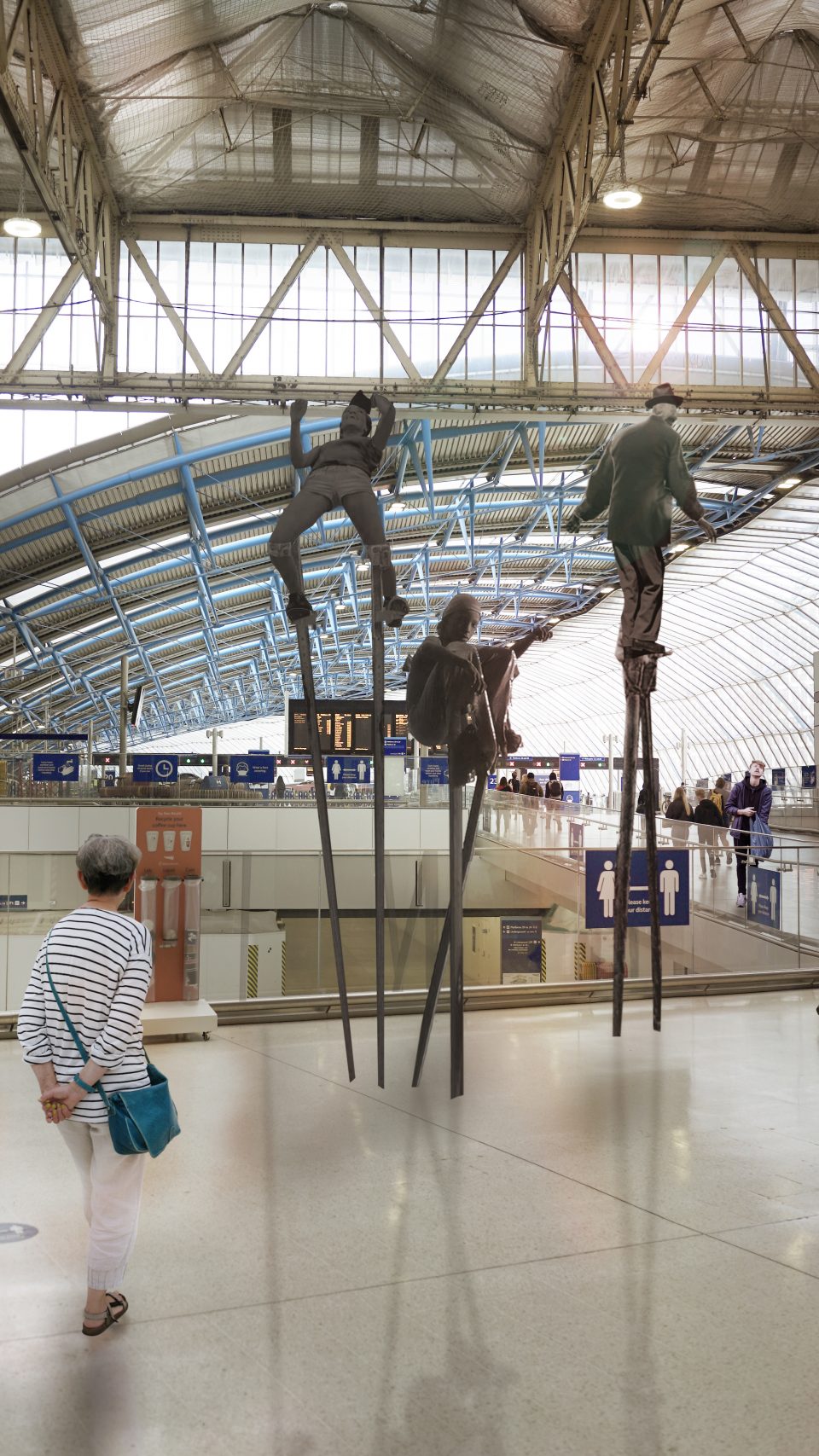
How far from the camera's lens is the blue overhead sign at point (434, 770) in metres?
23.0

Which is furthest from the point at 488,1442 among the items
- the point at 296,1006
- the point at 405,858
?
the point at 405,858

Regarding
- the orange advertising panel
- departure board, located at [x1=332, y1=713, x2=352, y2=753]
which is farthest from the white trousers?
departure board, located at [x1=332, y1=713, x2=352, y2=753]

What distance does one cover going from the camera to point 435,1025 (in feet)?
38.1

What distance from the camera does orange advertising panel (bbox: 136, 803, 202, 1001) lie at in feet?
36.9

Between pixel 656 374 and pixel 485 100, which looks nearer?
pixel 485 100

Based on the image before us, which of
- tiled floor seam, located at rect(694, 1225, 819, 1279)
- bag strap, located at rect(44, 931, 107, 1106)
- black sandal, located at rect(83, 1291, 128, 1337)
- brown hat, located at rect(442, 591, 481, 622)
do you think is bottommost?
tiled floor seam, located at rect(694, 1225, 819, 1279)

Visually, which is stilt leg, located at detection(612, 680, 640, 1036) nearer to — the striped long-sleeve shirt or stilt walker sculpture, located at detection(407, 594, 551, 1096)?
stilt walker sculpture, located at detection(407, 594, 551, 1096)

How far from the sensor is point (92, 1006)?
477cm

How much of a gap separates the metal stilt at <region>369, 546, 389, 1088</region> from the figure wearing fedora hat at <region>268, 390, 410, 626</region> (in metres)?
0.06

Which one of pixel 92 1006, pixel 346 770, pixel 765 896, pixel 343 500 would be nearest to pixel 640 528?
pixel 343 500

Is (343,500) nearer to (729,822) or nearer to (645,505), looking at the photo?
(645,505)

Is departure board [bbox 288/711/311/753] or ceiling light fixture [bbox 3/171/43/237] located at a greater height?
ceiling light fixture [bbox 3/171/43/237]

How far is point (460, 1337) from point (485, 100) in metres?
14.1

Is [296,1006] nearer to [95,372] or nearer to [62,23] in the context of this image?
[95,372]
